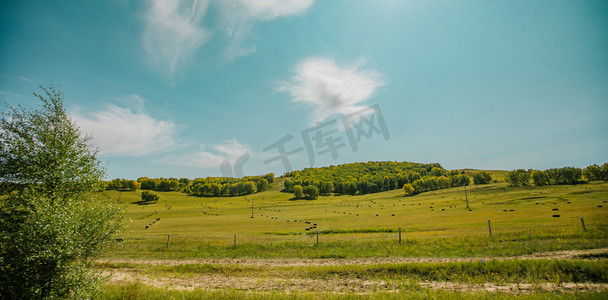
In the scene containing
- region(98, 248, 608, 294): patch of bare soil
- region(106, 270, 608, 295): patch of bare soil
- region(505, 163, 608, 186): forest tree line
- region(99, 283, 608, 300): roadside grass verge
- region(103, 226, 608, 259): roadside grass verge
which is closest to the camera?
region(99, 283, 608, 300): roadside grass verge

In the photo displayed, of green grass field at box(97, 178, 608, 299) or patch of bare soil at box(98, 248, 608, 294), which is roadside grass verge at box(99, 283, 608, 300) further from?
patch of bare soil at box(98, 248, 608, 294)

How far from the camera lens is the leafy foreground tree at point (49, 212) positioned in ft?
34.7

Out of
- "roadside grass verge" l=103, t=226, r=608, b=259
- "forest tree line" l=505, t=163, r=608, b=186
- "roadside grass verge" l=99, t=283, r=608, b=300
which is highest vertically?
"forest tree line" l=505, t=163, r=608, b=186

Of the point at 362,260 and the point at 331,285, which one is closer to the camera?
the point at 331,285

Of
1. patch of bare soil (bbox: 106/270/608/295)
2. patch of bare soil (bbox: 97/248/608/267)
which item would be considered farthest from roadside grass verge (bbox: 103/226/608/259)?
patch of bare soil (bbox: 106/270/608/295)

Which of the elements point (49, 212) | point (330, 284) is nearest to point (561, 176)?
point (330, 284)

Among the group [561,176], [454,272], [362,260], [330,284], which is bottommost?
[362,260]

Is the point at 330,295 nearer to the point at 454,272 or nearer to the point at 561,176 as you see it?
the point at 454,272

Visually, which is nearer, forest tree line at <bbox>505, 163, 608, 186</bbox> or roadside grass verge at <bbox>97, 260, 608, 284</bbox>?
roadside grass verge at <bbox>97, 260, 608, 284</bbox>

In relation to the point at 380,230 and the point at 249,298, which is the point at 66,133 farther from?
the point at 380,230

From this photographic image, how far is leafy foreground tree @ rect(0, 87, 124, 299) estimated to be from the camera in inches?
416

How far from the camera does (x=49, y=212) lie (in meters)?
11.0

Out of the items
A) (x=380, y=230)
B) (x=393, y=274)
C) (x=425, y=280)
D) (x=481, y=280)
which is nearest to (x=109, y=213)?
(x=393, y=274)

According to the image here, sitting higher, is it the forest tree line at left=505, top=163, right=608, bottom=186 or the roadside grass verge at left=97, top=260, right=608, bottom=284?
the forest tree line at left=505, top=163, right=608, bottom=186
